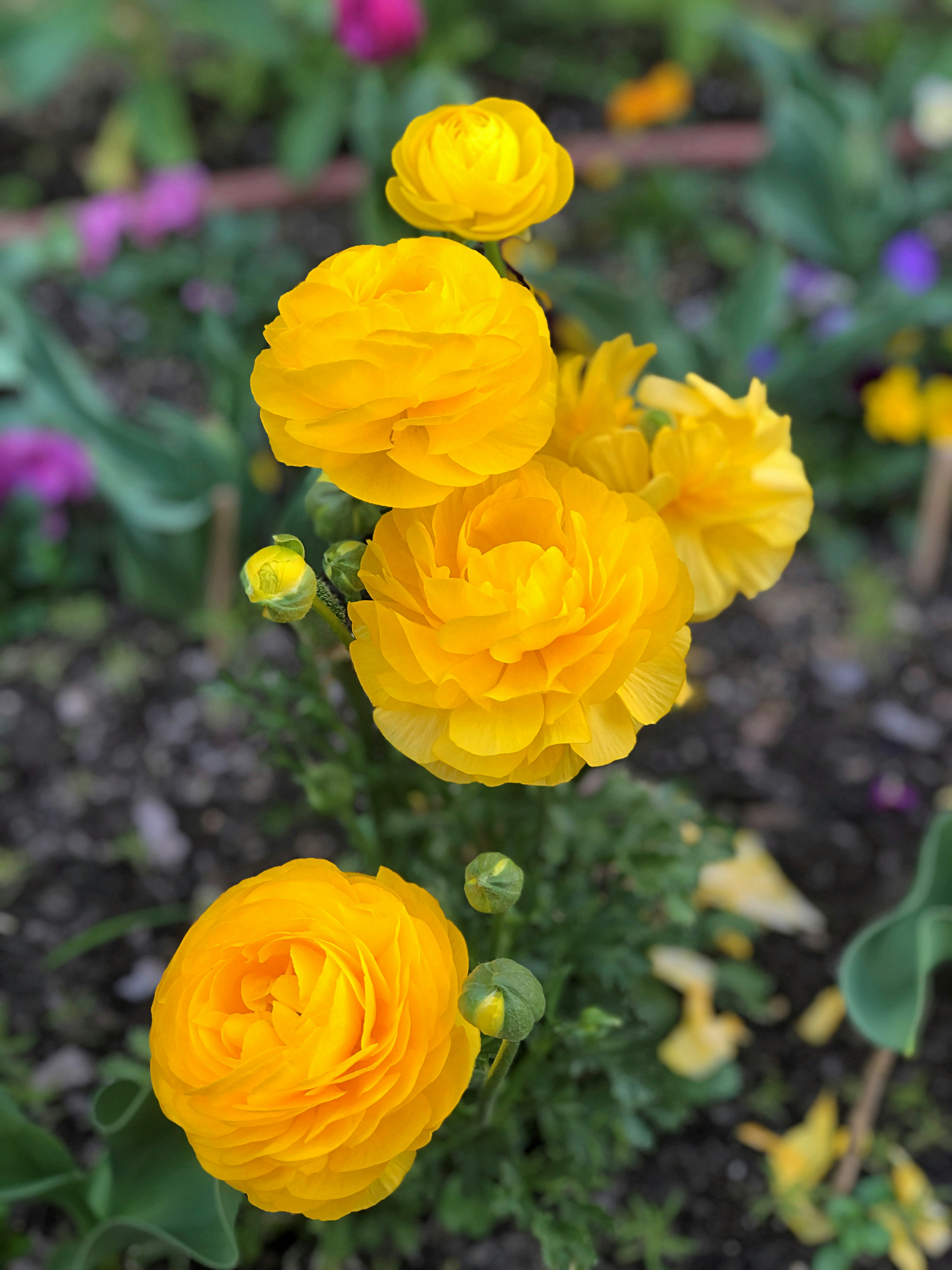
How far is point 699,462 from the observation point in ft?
1.84

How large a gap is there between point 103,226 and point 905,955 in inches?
66.1

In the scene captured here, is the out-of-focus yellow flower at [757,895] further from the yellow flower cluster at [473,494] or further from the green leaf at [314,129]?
the green leaf at [314,129]

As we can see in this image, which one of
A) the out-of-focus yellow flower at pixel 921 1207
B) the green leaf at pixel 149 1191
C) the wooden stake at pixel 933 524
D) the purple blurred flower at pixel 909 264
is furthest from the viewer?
the purple blurred flower at pixel 909 264

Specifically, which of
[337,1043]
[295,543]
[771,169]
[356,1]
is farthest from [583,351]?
[337,1043]

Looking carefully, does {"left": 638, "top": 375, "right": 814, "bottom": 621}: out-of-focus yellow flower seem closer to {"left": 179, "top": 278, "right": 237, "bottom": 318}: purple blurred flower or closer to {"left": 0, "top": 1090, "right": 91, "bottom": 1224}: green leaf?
{"left": 0, "top": 1090, "right": 91, "bottom": 1224}: green leaf

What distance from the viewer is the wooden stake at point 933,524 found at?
1447mm

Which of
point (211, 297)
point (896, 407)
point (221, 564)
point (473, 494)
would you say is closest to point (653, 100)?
point (896, 407)

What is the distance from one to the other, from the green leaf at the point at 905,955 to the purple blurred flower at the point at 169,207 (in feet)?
5.17

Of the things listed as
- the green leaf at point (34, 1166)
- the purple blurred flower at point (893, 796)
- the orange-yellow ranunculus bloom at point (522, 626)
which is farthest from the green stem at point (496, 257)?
the purple blurred flower at point (893, 796)

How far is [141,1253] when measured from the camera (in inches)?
36.5

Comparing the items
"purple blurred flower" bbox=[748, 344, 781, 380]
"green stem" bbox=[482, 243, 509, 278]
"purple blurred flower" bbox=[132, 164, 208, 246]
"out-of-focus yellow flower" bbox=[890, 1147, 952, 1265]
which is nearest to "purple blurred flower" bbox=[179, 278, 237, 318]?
"purple blurred flower" bbox=[132, 164, 208, 246]

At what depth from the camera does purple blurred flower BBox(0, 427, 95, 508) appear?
1468 millimetres

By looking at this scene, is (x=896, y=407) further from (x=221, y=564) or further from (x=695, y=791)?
(x=221, y=564)

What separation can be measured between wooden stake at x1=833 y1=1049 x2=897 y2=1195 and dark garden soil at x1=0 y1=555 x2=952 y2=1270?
0.09ft
